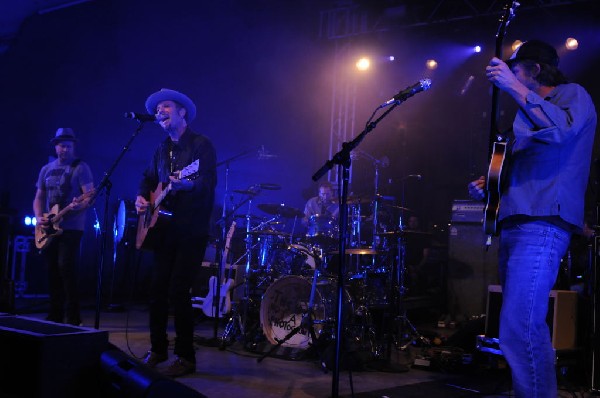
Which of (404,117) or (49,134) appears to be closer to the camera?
(49,134)

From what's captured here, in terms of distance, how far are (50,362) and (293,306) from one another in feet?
14.5

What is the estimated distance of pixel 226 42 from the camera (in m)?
11.4

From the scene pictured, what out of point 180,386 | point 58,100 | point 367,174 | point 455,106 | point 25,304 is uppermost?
point 455,106

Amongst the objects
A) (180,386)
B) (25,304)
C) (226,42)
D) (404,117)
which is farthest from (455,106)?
(180,386)

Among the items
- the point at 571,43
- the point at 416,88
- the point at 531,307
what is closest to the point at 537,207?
the point at 531,307

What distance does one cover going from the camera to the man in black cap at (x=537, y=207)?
2.85 metres

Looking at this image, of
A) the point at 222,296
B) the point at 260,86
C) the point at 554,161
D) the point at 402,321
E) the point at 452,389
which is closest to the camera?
the point at 554,161

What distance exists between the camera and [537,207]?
9.57 ft

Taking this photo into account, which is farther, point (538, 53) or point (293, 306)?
point (293, 306)

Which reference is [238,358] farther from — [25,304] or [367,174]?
[367,174]

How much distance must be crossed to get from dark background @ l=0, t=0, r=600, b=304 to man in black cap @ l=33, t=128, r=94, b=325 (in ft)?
8.80

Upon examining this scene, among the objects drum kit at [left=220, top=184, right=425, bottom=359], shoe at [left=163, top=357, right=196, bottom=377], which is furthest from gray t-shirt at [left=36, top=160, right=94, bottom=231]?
shoe at [left=163, top=357, right=196, bottom=377]

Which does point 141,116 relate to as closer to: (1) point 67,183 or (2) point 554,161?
(1) point 67,183

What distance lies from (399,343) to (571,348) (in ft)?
7.67
